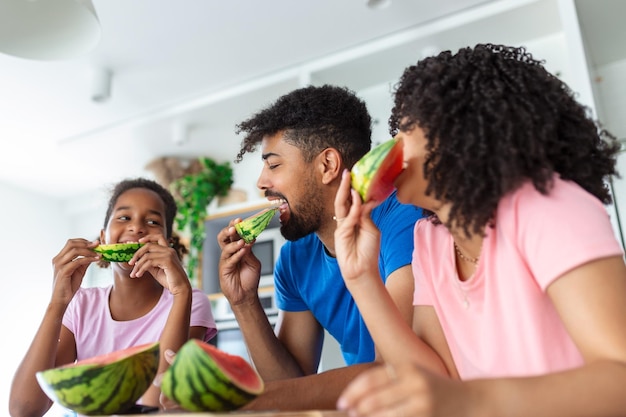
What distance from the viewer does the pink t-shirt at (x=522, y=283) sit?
817mm

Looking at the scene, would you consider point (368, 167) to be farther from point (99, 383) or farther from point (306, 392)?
point (99, 383)

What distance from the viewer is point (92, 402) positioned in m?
0.77

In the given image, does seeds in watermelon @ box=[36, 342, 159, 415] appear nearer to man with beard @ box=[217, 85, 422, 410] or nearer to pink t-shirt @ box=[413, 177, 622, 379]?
pink t-shirt @ box=[413, 177, 622, 379]

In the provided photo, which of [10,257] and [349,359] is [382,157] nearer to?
[349,359]

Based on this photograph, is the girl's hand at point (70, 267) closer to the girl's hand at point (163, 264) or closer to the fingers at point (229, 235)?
the girl's hand at point (163, 264)

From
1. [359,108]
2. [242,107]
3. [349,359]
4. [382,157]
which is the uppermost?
[242,107]

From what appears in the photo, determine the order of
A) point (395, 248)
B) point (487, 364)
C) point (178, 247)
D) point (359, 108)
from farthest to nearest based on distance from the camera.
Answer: point (178, 247)
point (359, 108)
point (395, 248)
point (487, 364)

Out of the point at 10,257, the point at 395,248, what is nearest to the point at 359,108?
the point at 395,248

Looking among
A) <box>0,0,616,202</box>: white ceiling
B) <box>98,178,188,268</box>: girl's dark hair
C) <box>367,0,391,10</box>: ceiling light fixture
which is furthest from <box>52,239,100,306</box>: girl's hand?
<box>367,0,391,10</box>: ceiling light fixture

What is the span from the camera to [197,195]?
4.23m

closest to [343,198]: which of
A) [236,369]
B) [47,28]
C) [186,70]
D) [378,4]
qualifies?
[236,369]

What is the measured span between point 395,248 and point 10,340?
4981 mm

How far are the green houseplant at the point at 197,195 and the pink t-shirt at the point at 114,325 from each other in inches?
80.5

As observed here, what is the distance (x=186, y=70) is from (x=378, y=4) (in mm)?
1410
